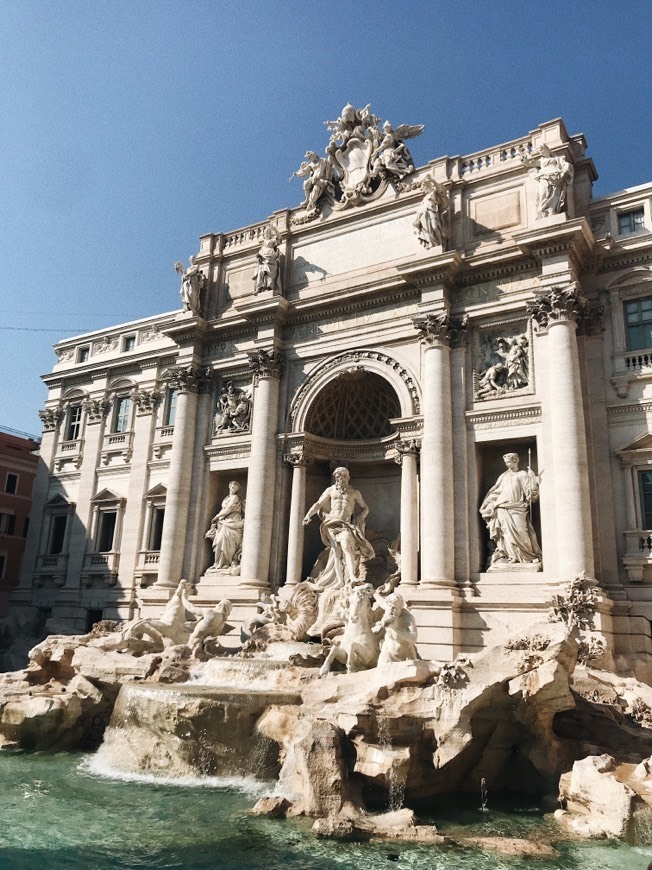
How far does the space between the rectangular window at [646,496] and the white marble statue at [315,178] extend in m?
13.6

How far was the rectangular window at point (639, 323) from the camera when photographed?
59.9ft

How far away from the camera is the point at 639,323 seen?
60.5 ft

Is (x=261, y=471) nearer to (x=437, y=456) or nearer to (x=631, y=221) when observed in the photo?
(x=437, y=456)

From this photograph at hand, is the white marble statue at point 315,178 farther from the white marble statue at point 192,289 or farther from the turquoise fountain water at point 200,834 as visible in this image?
the turquoise fountain water at point 200,834

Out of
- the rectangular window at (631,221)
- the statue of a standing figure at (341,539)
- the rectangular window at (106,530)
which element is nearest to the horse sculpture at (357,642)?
the statue of a standing figure at (341,539)

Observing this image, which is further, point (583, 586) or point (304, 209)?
point (304, 209)

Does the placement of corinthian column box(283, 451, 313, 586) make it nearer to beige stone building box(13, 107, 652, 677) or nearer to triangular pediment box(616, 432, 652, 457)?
beige stone building box(13, 107, 652, 677)

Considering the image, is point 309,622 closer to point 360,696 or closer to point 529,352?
point 360,696

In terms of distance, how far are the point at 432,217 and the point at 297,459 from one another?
8068 mm

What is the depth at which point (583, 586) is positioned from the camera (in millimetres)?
16016

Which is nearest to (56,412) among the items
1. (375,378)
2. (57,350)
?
(57,350)

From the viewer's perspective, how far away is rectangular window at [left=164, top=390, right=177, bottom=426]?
88.5 ft

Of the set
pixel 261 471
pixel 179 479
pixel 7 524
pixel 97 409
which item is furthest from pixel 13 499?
pixel 261 471

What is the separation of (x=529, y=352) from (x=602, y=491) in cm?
403
